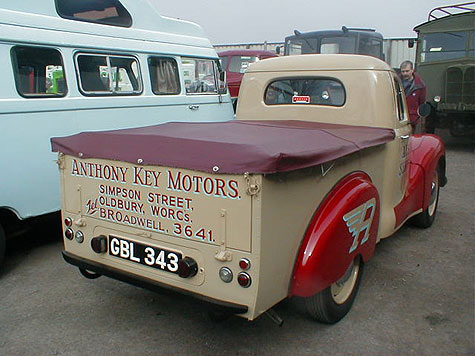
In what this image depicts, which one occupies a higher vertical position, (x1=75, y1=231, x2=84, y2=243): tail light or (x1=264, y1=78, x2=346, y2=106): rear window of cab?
(x1=264, y1=78, x2=346, y2=106): rear window of cab

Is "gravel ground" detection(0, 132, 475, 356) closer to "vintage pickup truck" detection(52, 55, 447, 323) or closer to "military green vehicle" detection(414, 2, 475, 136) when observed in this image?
"vintage pickup truck" detection(52, 55, 447, 323)

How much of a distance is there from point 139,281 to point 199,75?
4.37m

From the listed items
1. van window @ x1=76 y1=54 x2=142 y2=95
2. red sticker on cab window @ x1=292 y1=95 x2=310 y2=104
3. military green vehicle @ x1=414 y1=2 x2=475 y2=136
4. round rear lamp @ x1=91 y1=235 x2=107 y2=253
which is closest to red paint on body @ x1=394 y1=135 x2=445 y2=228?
red sticker on cab window @ x1=292 y1=95 x2=310 y2=104

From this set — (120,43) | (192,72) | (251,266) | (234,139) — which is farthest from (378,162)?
(192,72)

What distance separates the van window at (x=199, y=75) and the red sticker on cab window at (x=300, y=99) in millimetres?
2421

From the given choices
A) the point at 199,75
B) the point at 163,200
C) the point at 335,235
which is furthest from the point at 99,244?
the point at 199,75

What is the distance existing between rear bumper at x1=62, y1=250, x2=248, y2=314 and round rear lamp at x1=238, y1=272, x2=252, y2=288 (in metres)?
0.12

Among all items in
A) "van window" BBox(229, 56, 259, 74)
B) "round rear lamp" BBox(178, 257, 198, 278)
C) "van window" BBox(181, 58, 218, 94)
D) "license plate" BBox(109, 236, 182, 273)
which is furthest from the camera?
"van window" BBox(229, 56, 259, 74)

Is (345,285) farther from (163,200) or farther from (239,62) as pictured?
(239,62)

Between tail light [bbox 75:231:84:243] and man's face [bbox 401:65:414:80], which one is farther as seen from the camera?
man's face [bbox 401:65:414:80]

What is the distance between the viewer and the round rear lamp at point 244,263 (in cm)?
238

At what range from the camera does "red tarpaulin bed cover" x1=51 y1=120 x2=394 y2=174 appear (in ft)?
7.63

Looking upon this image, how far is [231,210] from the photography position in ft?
7.89

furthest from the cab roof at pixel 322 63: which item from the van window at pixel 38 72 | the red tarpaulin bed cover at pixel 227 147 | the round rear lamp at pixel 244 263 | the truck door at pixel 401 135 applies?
the round rear lamp at pixel 244 263
